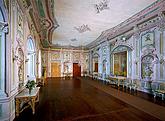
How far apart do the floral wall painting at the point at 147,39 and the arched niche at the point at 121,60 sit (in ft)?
3.39

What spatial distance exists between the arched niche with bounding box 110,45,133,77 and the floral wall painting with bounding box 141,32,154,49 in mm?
1034

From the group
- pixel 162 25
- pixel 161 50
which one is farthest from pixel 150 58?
pixel 162 25

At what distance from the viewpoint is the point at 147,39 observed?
260 inches

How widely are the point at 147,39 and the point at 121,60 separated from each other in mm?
3254

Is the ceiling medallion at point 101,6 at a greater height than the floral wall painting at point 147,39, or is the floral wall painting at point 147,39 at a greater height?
the ceiling medallion at point 101,6

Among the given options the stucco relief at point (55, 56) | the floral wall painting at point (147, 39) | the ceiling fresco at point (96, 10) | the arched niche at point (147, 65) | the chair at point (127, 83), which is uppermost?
the ceiling fresco at point (96, 10)

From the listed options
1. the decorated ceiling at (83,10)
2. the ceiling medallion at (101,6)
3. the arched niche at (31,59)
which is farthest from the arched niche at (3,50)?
the arched niche at (31,59)

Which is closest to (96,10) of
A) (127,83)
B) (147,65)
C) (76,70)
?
(147,65)

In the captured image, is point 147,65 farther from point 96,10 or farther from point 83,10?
point 83,10

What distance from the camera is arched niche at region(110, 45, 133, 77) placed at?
26.5 ft

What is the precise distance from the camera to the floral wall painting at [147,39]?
637 centimetres

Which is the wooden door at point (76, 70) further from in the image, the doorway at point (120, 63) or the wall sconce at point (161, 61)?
the wall sconce at point (161, 61)

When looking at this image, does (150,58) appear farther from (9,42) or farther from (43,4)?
(9,42)

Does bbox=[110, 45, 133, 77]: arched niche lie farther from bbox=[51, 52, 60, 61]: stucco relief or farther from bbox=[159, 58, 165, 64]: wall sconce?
bbox=[51, 52, 60, 61]: stucco relief
